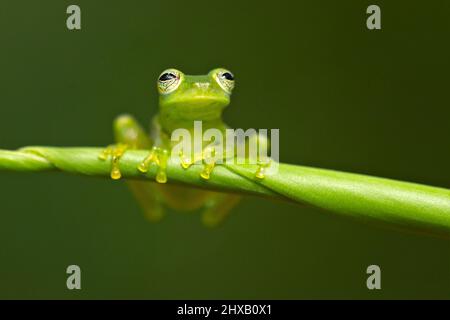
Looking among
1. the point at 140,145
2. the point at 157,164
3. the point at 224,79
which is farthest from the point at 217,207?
the point at 157,164

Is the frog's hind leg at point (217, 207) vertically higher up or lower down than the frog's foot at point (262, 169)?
higher up

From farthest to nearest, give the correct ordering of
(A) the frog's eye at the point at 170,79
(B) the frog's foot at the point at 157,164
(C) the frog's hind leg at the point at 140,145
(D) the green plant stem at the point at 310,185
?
(C) the frog's hind leg at the point at 140,145, (A) the frog's eye at the point at 170,79, (B) the frog's foot at the point at 157,164, (D) the green plant stem at the point at 310,185

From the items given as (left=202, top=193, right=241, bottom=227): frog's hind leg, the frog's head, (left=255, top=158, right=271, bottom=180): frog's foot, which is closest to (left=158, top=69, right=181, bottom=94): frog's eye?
the frog's head

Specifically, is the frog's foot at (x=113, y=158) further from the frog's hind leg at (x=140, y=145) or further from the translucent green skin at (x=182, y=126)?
the frog's hind leg at (x=140, y=145)

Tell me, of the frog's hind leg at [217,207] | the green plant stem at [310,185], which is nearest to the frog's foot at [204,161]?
the green plant stem at [310,185]

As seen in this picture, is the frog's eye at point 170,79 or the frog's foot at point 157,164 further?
the frog's eye at point 170,79

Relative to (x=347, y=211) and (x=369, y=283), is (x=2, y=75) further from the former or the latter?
(x=347, y=211)

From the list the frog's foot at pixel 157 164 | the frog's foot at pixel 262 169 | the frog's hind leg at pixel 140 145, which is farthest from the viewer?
the frog's hind leg at pixel 140 145

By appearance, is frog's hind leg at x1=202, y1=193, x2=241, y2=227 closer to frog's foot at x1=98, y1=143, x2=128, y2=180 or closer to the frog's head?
the frog's head

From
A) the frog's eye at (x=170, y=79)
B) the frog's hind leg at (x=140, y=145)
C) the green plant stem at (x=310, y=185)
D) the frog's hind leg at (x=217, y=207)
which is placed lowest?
the green plant stem at (x=310, y=185)

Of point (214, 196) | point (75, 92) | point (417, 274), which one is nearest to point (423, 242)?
point (417, 274)
